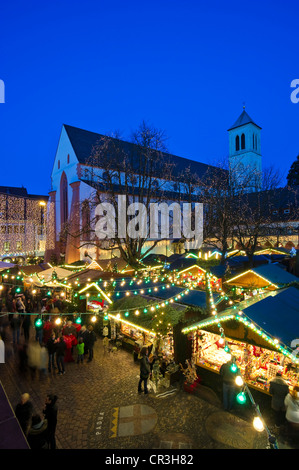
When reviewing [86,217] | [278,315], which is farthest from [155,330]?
[86,217]

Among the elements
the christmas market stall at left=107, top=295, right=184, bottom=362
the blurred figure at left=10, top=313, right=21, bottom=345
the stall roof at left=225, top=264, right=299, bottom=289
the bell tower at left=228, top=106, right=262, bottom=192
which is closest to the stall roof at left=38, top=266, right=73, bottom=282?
the blurred figure at left=10, top=313, right=21, bottom=345

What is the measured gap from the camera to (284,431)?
22.1 feet

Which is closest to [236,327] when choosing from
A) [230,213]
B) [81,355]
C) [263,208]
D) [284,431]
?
[284,431]

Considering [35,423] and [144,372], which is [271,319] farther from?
[35,423]

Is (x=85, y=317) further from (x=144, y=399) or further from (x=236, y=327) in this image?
(x=236, y=327)

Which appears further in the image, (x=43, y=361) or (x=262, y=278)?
(x=262, y=278)

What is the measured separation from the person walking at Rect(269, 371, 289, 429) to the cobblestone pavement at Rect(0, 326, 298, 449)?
731 mm

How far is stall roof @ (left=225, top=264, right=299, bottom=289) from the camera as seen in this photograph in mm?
14057

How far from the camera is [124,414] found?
752cm

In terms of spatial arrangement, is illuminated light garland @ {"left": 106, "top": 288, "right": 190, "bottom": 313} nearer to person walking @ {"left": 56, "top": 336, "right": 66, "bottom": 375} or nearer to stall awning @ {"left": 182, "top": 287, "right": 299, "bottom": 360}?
stall awning @ {"left": 182, "top": 287, "right": 299, "bottom": 360}

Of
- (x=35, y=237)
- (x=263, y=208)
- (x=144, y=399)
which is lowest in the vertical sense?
(x=144, y=399)

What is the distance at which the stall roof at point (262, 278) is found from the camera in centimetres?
1406

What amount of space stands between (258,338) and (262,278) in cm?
722
